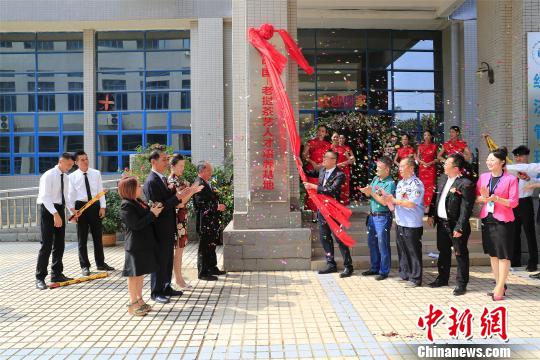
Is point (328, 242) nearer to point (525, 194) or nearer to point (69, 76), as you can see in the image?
point (525, 194)

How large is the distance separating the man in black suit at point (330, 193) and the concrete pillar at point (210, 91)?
6969mm

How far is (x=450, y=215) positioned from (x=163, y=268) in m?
3.36

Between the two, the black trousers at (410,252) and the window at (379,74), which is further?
the window at (379,74)

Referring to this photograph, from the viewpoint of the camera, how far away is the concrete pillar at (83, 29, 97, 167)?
14914 millimetres

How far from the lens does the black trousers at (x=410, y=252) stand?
20.0 feet

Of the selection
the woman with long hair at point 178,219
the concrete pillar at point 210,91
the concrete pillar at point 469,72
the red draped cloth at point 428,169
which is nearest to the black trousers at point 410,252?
the woman with long hair at point 178,219

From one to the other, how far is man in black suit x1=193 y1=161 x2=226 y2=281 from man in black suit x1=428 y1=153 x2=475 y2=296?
9.12 feet

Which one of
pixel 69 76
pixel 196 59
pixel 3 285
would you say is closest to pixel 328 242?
pixel 3 285

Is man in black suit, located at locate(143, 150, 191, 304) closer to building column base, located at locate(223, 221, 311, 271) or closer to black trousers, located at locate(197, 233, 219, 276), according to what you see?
black trousers, located at locate(197, 233, 219, 276)

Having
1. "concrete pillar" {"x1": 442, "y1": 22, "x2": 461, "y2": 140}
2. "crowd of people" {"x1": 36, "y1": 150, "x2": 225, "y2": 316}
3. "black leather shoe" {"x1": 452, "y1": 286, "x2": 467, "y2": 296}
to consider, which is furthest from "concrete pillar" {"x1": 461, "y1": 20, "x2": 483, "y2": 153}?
"crowd of people" {"x1": 36, "y1": 150, "x2": 225, "y2": 316}

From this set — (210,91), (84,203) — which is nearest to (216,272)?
(84,203)

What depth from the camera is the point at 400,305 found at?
17.2 feet

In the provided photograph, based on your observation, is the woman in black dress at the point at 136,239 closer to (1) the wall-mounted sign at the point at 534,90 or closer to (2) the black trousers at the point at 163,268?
(2) the black trousers at the point at 163,268

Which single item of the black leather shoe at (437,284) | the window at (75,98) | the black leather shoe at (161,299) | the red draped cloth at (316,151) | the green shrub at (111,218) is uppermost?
the window at (75,98)
